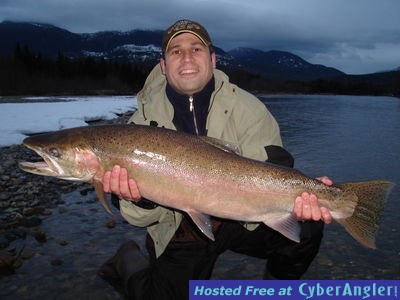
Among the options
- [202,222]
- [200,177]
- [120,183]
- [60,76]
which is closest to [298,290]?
[202,222]

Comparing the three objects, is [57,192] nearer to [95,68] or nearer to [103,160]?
[103,160]

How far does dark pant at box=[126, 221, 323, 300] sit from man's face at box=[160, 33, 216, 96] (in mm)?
1382

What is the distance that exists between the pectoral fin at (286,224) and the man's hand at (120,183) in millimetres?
1150

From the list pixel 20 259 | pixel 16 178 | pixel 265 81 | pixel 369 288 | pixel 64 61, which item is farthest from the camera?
pixel 265 81

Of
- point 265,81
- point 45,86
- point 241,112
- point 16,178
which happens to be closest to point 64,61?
point 45,86

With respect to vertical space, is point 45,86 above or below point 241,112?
below

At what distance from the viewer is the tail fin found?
3225 mm

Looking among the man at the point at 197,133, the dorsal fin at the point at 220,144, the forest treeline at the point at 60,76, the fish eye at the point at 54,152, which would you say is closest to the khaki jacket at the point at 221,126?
the man at the point at 197,133

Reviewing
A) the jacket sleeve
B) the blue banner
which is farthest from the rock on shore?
the jacket sleeve

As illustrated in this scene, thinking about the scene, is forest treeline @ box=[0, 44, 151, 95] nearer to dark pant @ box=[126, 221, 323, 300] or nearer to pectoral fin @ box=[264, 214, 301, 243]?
dark pant @ box=[126, 221, 323, 300]

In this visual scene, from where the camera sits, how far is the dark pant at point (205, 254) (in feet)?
12.3

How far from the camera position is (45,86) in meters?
57.8

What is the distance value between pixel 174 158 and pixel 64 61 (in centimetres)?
7362

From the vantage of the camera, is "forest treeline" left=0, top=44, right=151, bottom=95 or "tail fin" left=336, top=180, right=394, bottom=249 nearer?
"tail fin" left=336, top=180, right=394, bottom=249
